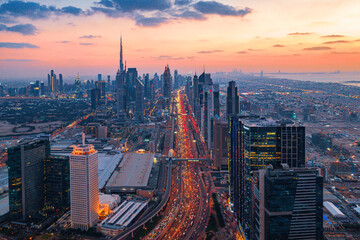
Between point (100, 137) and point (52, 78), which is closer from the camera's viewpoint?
point (100, 137)

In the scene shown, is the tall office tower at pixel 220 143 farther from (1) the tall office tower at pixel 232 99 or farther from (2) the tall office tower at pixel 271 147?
(2) the tall office tower at pixel 271 147

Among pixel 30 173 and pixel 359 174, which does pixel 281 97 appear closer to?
pixel 359 174

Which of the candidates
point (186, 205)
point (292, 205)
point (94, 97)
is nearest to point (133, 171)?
point (186, 205)

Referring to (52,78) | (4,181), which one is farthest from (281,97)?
(52,78)

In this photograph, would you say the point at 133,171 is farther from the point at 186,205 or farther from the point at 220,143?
the point at 220,143

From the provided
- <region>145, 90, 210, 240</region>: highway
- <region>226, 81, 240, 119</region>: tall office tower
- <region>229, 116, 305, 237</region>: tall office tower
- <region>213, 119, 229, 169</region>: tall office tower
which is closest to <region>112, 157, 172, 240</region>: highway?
<region>145, 90, 210, 240</region>: highway

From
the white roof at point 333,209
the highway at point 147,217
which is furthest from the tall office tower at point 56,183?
the white roof at point 333,209
